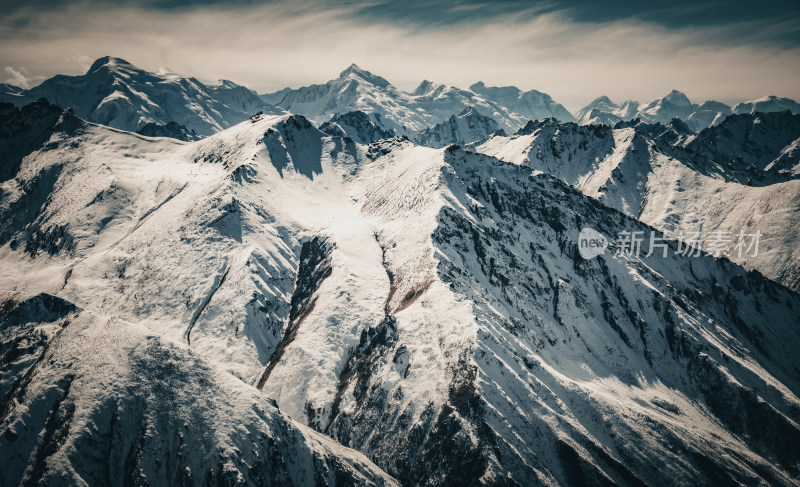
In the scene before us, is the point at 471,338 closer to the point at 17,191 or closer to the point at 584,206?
the point at 584,206

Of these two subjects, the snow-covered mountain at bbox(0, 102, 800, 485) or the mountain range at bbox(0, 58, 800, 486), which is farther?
the mountain range at bbox(0, 58, 800, 486)

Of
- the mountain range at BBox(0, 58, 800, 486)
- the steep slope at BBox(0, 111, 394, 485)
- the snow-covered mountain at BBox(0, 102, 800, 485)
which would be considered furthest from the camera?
the mountain range at BBox(0, 58, 800, 486)

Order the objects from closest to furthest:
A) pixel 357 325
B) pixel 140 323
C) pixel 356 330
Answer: pixel 356 330
pixel 140 323
pixel 357 325

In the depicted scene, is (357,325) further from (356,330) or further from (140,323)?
(140,323)

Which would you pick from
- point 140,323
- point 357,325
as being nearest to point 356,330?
point 357,325

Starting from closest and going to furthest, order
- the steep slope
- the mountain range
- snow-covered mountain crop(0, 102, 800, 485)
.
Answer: the steep slope → snow-covered mountain crop(0, 102, 800, 485) → the mountain range

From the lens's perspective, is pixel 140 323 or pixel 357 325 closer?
pixel 140 323
